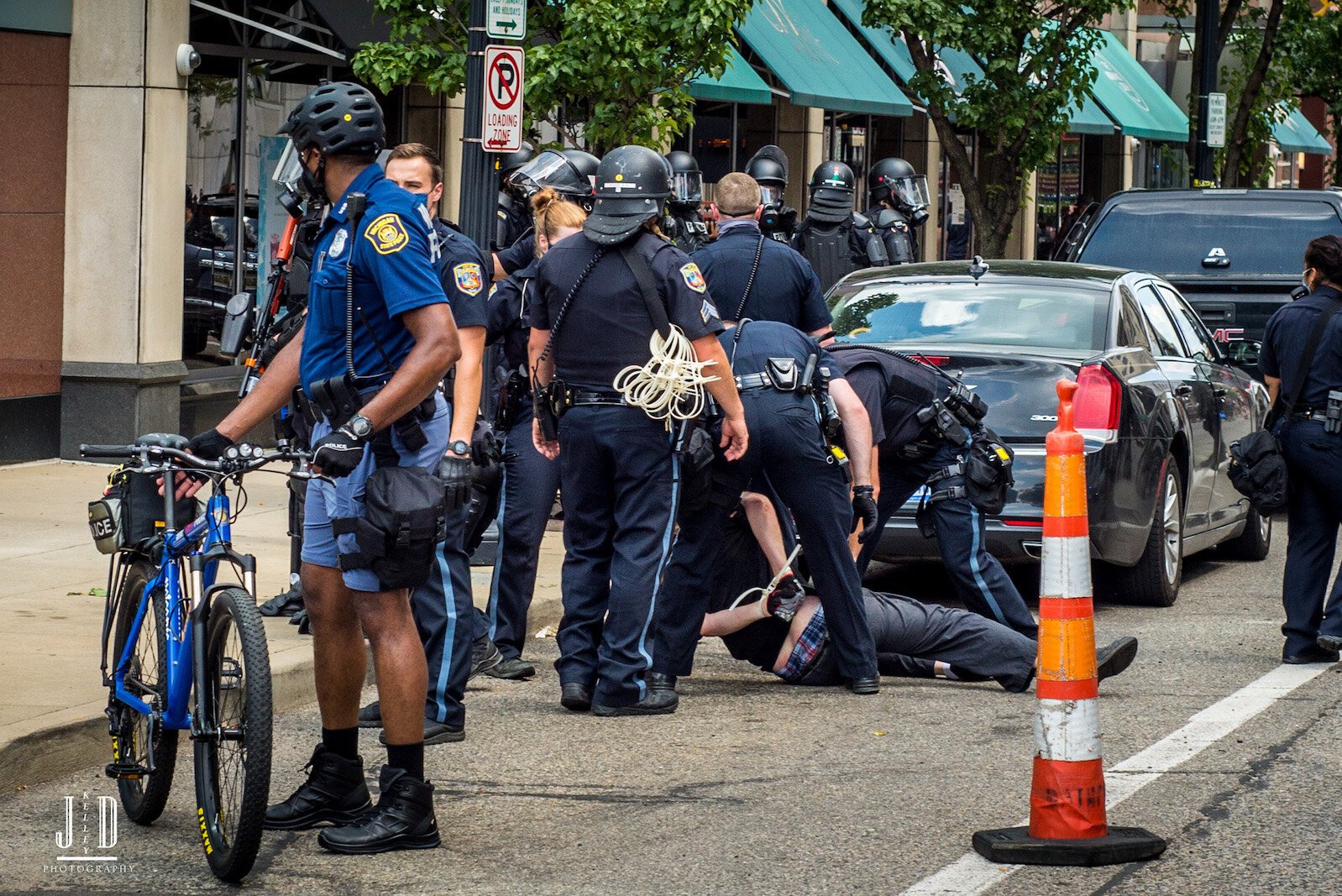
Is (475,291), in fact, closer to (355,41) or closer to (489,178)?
(489,178)

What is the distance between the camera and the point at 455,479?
610 cm

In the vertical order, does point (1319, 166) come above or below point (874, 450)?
above

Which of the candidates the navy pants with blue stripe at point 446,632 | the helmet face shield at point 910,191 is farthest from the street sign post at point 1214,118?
the navy pants with blue stripe at point 446,632

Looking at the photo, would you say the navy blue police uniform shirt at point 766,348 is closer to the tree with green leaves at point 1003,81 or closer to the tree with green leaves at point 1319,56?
the tree with green leaves at point 1003,81

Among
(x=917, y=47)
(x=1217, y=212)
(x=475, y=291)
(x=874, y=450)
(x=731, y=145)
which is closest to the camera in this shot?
(x=475, y=291)

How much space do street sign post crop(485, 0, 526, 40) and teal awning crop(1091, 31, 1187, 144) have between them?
2056 centimetres

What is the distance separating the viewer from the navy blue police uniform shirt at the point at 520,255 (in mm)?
8562

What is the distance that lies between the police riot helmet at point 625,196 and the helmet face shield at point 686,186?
577cm

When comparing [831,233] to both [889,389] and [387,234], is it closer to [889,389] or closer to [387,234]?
[889,389]

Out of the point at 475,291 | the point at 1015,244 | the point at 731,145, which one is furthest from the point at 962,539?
the point at 1015,244

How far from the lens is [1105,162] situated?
36.3 meters

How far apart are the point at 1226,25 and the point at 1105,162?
11668 millimetres

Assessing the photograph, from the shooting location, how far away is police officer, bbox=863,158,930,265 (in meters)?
13.5

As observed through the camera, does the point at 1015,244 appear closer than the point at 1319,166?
Yes
